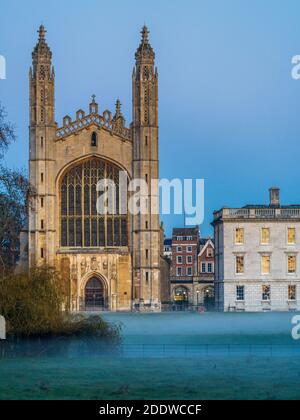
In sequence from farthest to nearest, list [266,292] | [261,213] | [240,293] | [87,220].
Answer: [87,220], [240,293], [266,292], [261,213]

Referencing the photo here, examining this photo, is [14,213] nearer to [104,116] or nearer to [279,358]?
[279,358]

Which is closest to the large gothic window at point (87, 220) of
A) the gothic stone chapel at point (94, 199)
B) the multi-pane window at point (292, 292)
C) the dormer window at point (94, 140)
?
the gothic stone chapel at point (94, 199)

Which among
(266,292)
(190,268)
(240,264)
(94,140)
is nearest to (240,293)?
(266,292)

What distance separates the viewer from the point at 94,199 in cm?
8806

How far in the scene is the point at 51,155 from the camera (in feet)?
289

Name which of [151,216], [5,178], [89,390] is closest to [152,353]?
[5,178]

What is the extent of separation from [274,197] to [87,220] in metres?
14.5

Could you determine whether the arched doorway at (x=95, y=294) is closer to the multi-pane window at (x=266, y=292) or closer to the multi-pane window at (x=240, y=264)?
the multi-pane window at (x=240, y=264)

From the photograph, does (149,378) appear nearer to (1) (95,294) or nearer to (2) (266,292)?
(2) (266,292)

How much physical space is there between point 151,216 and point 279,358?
1973 inches

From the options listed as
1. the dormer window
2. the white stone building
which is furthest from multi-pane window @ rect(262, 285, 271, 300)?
the dormer window

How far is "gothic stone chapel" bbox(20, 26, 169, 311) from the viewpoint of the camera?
8706cm

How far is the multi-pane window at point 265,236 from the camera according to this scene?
285ft
